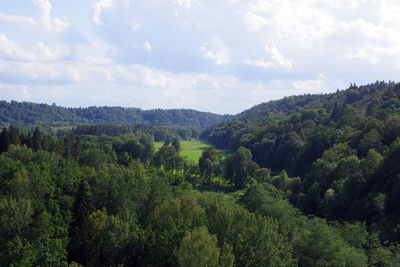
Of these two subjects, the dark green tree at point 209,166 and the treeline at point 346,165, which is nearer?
the treeline at point 346,165

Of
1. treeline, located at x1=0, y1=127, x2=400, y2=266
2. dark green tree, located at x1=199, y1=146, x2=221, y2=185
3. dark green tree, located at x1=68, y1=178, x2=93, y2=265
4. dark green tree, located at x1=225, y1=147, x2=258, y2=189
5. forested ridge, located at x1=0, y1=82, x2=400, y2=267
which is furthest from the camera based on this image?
dark green tree, located at x1=199, y1=146, x2=221, y2=185

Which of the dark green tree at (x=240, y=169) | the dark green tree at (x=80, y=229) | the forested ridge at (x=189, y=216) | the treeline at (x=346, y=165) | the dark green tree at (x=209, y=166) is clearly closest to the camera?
the forested ridge at (x=189, y=216)

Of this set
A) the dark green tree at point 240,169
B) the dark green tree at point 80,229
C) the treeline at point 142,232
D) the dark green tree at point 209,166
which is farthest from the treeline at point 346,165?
the dark green tree at point 80,229

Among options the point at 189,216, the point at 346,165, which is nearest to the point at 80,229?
the point at 189,216

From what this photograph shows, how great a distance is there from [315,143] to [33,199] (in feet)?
299

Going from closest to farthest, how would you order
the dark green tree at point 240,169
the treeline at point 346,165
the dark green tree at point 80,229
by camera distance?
the dark green tree at point 80,229, the treeline at point 346,165, the dark green tree at point 240,169

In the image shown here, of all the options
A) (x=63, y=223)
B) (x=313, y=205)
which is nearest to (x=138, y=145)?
(x=313, y=205)

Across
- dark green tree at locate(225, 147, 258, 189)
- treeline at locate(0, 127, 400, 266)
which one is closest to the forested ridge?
treeline at locate(0, 127, 400, 266)

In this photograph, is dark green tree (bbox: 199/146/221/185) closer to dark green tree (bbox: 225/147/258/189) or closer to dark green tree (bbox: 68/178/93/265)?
dark green tree (bbox: 225/147/258/189)

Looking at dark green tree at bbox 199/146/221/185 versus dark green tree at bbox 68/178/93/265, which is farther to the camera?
dark green tree at bbox 199/146/221/185

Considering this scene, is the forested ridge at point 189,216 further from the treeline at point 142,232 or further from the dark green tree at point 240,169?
the dark green tree at point 240,169

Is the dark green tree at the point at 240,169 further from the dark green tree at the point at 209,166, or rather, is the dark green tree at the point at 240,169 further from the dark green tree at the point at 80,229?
the dark green tree at the point at 80,229

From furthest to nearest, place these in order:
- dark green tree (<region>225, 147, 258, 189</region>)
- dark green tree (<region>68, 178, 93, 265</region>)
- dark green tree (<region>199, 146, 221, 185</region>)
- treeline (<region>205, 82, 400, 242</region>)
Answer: dark green tree (<region>199, 146, 221, 185</region>) < dark green tree (<region>225, 147, 258, 189</region>) < treeline (<region>205, 82, 400, 242</region>) < dark green tree (<region>68, 178, 93, 265</region>)

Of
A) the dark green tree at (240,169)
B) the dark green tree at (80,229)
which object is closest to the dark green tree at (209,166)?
the dark green tree at (240,169)
